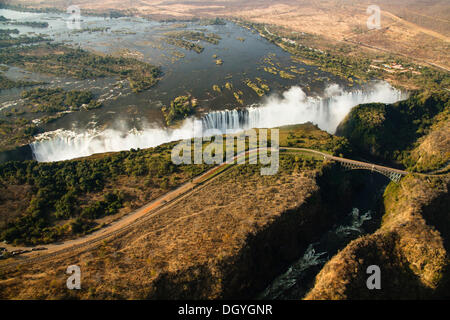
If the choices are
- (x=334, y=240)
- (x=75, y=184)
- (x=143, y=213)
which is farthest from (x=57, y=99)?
(x=334, y=240)

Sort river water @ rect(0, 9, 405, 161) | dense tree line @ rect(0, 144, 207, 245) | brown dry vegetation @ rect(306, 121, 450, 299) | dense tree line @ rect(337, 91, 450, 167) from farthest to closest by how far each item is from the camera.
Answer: river water @ rect(0, 9, 405, 161) < dense tree line @ rect(337, 91, 450, 167) < dense tree line @ rect(0, 144, 207, 245) < brown dry vegetation @ rect(306, 121, 450, 299)

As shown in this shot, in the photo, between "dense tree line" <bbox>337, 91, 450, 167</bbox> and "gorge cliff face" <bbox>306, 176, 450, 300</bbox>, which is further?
"dense tree line" <bbox>337, 91, 450, 167</bbox>

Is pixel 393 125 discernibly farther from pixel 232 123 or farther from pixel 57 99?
pixel 57 99

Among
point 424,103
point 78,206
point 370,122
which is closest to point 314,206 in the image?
point 370,122

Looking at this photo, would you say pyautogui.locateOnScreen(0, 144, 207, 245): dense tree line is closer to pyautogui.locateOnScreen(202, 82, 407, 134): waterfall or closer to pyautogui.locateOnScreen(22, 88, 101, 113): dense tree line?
pyautogui.locateOnScreen(202, 82, 407, 134): waterfall

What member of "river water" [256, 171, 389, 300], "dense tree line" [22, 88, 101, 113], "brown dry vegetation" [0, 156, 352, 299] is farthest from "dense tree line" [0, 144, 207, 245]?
"dense tree line" [22, 88, 101, 113]

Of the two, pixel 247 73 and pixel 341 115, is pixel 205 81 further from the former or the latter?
pixel 341 115

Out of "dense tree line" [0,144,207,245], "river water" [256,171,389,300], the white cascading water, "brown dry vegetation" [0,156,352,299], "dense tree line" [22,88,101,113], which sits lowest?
"river water" [256,171,389,300]

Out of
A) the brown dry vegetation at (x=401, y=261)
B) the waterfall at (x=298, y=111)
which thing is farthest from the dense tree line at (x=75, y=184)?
the brown dry vegetation at (x=401, y=261)
